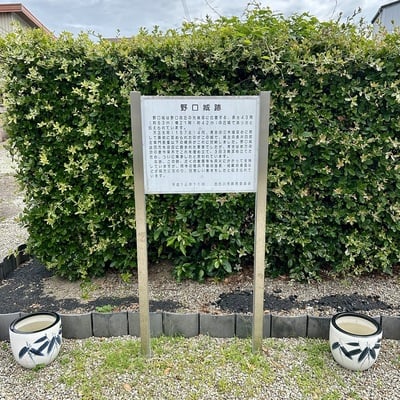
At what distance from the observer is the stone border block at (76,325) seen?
2379 millimetres

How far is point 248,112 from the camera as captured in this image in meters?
2.02

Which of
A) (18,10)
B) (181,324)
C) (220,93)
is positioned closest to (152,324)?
(181,324)

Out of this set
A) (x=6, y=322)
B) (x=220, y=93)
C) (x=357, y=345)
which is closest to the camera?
(x=357, y=345)

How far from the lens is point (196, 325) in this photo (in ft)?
7.88

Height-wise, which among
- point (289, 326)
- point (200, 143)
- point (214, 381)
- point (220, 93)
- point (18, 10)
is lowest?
point (214, 381)

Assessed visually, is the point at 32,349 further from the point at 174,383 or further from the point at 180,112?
the point at 180,112

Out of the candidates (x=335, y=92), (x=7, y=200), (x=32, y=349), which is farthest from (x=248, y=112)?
(x=7, y=200)

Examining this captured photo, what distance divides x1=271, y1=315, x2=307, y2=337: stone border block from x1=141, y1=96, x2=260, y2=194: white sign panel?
3.03ft

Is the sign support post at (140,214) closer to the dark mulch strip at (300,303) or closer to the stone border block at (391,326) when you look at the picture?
the dark mulch strip at (300,303)

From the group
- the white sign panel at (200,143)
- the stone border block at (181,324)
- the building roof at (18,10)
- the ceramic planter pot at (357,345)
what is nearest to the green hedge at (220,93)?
the stone border block at (181,324)

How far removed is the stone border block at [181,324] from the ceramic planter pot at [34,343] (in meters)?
0.67

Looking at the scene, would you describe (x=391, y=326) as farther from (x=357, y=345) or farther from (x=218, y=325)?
(x=218, y=325)

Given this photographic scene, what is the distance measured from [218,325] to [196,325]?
0.14 m

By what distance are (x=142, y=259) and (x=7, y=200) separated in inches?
181
